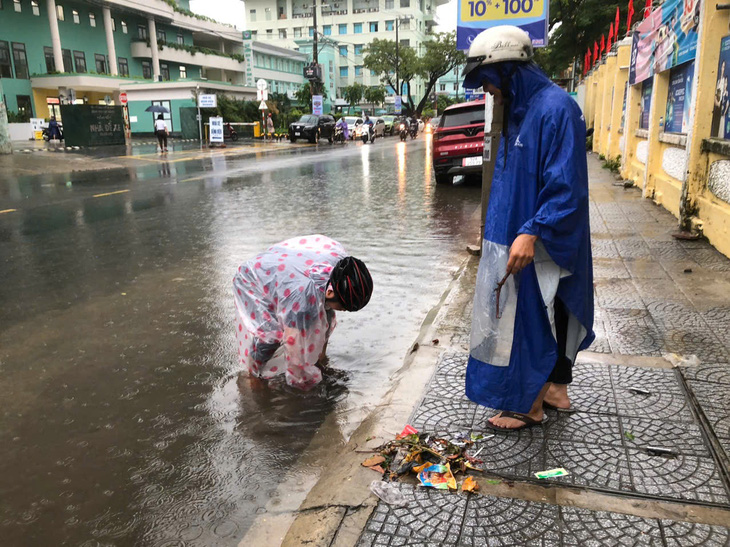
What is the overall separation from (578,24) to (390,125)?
800 inches

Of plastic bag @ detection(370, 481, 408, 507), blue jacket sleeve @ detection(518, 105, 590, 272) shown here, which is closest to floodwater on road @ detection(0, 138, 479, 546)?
plastic bag @ detection(370, 481, 408, 507)

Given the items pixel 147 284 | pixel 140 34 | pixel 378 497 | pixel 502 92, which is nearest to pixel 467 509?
pixel 378 497

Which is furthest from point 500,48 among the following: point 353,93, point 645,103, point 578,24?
point 353,93

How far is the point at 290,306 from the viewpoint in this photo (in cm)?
326

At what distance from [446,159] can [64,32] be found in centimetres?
3561

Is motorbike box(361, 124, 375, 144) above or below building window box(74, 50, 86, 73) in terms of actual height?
below

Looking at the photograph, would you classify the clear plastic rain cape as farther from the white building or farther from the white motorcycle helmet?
the white building

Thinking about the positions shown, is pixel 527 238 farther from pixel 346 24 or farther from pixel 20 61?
pixel 346 24

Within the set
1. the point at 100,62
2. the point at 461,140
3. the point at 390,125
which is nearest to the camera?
the point at 461,140

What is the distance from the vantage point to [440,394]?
3191mm

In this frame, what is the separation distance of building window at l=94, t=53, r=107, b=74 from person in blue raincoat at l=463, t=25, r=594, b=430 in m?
44.5

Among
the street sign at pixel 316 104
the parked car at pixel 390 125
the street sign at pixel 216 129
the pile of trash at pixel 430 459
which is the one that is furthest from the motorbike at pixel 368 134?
the pile of trash at pixel 430 459

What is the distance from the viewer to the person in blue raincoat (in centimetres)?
236

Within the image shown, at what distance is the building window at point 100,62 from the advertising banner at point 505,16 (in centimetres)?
4155
